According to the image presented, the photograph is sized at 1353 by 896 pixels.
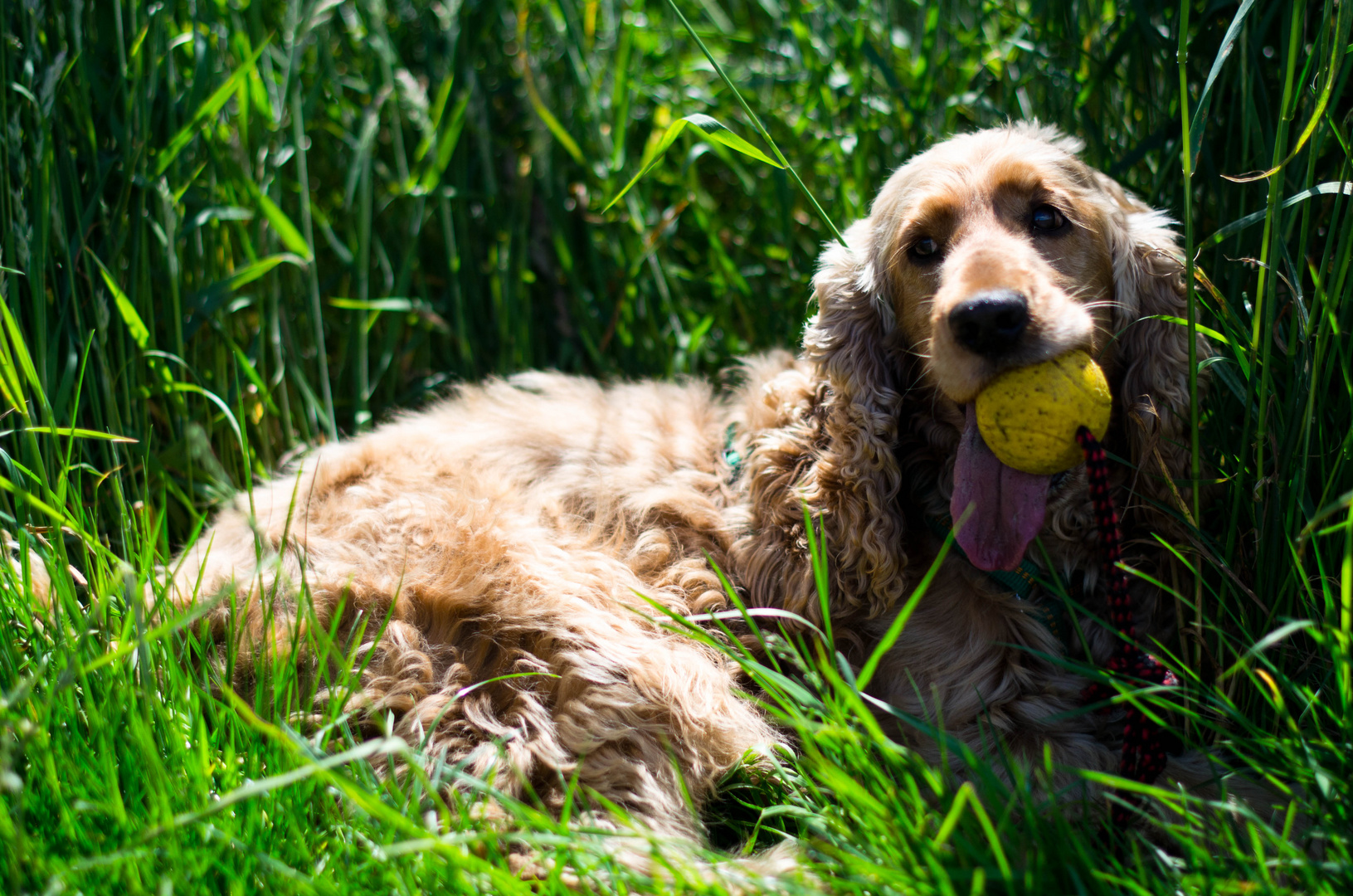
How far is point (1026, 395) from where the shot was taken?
1909 millimetres

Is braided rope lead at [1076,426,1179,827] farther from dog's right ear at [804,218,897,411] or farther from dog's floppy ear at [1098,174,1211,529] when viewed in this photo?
dog's right ear at [804,218,897,411]

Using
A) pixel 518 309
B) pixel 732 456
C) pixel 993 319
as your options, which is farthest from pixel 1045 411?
pixel 518 309

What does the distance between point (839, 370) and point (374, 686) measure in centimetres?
139

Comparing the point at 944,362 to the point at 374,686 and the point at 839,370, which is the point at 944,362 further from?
the point at 374,686

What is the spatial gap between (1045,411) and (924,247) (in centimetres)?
65

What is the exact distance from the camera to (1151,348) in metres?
2.26

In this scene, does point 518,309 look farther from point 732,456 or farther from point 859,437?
point 859,437

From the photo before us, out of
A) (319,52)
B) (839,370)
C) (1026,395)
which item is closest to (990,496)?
(1026,395)

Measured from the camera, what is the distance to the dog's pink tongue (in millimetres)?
2074

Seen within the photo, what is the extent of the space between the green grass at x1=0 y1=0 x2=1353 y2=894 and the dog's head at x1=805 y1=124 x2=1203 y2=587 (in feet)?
0.55

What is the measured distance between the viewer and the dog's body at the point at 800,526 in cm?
209

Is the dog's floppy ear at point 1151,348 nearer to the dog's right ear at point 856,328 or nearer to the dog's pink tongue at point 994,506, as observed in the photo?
the dog's pink tongue at point 994,506

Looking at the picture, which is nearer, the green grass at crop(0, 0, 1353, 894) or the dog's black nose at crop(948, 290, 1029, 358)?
the green grass at crop(0, 0, 1353, 894)

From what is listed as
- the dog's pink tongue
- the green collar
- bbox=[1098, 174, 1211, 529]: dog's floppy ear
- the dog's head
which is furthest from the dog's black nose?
the green collar
